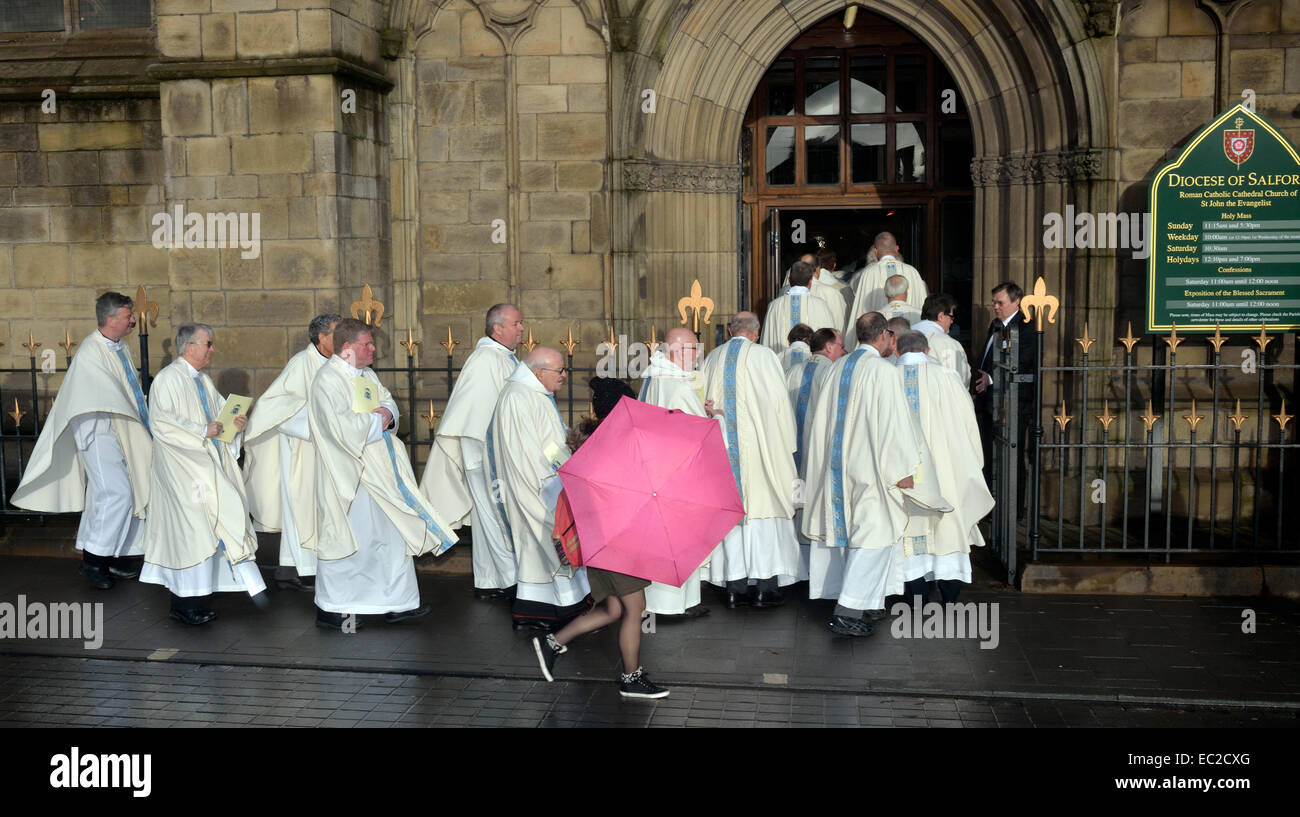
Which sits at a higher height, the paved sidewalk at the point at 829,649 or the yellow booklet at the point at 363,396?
the yellow booklet at the point at 363,396

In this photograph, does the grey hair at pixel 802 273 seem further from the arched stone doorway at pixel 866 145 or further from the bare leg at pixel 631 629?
the bare leg at pixel 631 629

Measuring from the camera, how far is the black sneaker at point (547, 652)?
6.55 m

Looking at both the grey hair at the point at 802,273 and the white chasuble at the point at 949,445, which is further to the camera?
the grey hair at the point at 802,273

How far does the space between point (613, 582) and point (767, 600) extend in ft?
6.95

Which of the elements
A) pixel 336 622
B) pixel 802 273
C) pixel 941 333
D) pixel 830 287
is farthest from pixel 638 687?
pixel 830 287

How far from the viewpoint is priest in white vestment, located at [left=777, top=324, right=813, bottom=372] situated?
28.9 ft

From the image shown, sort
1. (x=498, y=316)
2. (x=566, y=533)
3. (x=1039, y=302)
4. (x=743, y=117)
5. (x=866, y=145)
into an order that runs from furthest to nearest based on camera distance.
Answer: (x=866, y=145), (x=743, y=117), (x=1039, y=302), (x=498, y=316), (x=566, y=533)

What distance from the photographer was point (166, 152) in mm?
10281

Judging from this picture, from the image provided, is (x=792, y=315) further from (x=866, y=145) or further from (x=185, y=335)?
(x=185, y=335)

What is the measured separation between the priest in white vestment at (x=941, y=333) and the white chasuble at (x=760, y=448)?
1193mm

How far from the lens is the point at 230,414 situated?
305 inches

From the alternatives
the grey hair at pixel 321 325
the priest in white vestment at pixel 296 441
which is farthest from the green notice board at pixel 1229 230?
the priest in white vestment at pixel 296 441

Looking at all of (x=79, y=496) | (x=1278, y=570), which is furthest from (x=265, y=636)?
(x=1278, y=570)

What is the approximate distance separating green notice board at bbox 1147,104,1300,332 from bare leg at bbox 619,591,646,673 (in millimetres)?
5284
